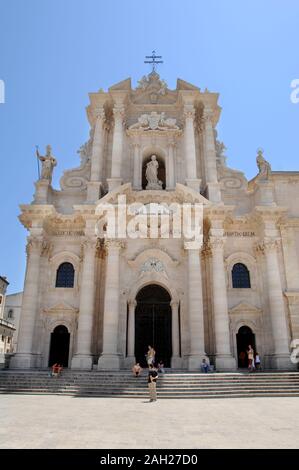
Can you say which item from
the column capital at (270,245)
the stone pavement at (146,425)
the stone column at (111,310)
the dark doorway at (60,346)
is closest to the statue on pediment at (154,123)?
the stone column at (111,310)

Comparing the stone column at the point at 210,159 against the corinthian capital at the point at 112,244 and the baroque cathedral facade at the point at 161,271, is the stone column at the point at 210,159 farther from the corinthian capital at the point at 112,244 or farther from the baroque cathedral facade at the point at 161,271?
the corinthian capital at the point at 112,244

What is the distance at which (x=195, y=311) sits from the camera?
21.8 metres

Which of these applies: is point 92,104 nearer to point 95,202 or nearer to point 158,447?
point 95,202

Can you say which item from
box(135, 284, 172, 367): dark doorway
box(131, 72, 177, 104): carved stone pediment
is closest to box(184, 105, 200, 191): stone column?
box(131, 72, 177, 104): carved stone pediment

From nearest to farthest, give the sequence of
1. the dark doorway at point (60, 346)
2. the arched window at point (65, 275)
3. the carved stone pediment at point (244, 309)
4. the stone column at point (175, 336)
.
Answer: the stone column at point (175, 336) < the dark doorway at point (60, 346) < the carved stone pediment at point (244, 309) < the arched window at point (65, 275)

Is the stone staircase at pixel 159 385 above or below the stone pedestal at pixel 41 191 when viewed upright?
below

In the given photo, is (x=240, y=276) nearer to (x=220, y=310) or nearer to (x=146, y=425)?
(x=220, y=310)

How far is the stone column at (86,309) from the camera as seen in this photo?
2086 cm

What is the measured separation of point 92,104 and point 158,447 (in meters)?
26.1

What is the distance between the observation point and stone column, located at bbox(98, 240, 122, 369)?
812 inches

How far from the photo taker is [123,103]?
28078mm

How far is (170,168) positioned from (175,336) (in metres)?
12.1

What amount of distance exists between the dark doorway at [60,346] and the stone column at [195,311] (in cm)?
792
